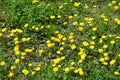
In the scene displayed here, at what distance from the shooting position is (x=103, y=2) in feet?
23.3

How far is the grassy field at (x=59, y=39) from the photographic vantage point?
5539mm

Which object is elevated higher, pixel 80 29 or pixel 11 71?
pixel 80 29

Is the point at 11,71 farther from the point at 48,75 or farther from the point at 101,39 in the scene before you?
the point at 101,39

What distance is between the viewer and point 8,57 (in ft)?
20.0

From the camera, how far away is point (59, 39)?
6059 millimetres

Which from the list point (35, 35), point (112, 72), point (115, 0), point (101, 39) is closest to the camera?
point (112, 72)

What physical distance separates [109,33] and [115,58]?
26.8 inches

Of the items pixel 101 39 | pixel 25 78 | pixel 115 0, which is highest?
pixel 115 0

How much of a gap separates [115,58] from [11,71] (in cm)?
180

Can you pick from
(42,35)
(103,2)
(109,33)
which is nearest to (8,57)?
(42,35)

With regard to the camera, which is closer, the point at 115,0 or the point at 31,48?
the point at 31,48

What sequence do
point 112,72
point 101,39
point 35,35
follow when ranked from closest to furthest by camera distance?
1. point 112,72
2. point 101,39
3. point 35,35

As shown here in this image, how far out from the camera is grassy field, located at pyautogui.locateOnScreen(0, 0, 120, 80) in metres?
5.54

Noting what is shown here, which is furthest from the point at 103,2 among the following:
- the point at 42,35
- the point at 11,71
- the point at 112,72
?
the point at 11,71
